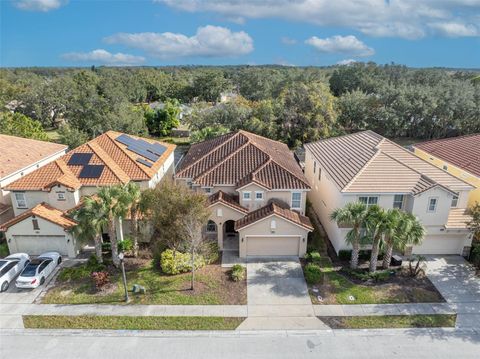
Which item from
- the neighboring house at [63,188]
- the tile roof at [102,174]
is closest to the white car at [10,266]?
the neighboring house at [63,188]

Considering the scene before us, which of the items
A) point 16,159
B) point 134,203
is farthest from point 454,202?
point 16,159

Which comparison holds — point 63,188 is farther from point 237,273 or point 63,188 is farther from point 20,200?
point 237,273

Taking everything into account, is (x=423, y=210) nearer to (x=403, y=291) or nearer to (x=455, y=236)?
(x=455, y=236)

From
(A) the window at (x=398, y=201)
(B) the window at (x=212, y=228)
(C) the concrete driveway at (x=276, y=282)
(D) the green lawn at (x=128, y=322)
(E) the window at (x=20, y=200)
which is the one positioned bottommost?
(D) the green lawn at (x=128, y=322)

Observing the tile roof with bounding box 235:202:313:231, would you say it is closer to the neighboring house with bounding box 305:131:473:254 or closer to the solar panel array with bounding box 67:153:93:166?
the neighboring house with bounding box 305:131:473:254

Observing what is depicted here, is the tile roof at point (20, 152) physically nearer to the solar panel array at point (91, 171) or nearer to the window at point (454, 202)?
the solar panel array at point (91, 171)

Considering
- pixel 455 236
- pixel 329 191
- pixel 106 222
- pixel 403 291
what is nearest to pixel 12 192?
pixel 106 222
